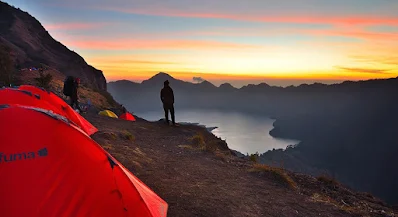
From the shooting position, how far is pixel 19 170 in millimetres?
4430

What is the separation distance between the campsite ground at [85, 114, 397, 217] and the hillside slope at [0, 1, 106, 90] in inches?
1661

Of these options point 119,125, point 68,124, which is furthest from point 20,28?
point 68,124

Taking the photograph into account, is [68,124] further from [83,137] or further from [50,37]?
[50,37]

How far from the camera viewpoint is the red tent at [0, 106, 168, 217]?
434 cm

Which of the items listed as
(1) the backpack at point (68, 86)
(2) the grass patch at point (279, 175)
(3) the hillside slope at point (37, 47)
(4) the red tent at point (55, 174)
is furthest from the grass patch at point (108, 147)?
(3) the hillside slope at point (37, 47)

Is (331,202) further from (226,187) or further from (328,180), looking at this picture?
(226,187)

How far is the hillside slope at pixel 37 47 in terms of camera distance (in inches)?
2085

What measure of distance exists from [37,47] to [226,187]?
6013 cm

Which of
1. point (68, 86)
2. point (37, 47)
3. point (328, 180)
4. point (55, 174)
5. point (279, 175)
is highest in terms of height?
point (37, 47)

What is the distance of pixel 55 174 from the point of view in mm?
4586

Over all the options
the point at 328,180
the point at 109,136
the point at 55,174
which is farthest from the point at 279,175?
the point at 55,174

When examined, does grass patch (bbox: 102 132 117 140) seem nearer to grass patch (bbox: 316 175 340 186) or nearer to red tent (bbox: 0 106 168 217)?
red tent (bbox: 0 106 168 217)

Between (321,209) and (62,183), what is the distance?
638 cm

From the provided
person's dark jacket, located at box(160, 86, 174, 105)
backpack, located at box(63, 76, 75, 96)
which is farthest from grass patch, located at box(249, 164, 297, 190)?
backpack, located at box(63, 76, 75, 96)
